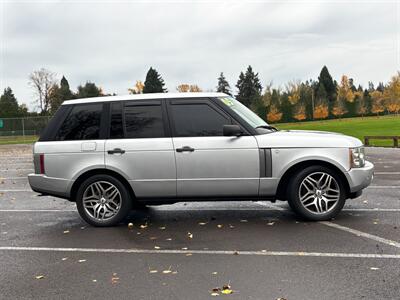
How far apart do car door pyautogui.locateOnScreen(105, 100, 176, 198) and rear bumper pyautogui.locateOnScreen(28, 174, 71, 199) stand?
2.47 feet

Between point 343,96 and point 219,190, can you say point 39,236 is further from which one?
point 343,96

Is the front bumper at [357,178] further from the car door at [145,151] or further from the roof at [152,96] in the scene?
the car door at [145,151]

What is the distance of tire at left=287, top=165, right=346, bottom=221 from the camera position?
6164 mm

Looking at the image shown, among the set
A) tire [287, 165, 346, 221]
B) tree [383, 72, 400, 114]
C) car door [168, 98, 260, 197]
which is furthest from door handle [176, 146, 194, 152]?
tree [383, 72, 400, 114]

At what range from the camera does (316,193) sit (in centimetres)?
623

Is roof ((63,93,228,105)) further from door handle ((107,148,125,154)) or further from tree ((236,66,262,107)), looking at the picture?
tree ((236,66,262,107))

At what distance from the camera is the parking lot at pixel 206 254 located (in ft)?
13.1

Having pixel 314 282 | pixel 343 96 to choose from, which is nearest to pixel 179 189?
pixel 314 282

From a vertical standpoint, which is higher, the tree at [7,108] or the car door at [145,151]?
the tree at [7,108]

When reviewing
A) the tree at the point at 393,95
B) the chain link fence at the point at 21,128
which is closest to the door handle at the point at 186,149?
the chain link fence at the point at 21,128

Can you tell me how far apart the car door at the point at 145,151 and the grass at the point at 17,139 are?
37578 millimetres

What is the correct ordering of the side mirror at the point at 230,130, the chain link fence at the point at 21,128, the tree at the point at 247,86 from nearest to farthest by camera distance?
the side mirror at the point at 230,130 → the chain link fence at the point at 21,128 → the tree at the point at 247,86

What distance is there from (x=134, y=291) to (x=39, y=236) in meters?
2.81

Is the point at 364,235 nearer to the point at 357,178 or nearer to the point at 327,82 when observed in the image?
the point at 357,178
